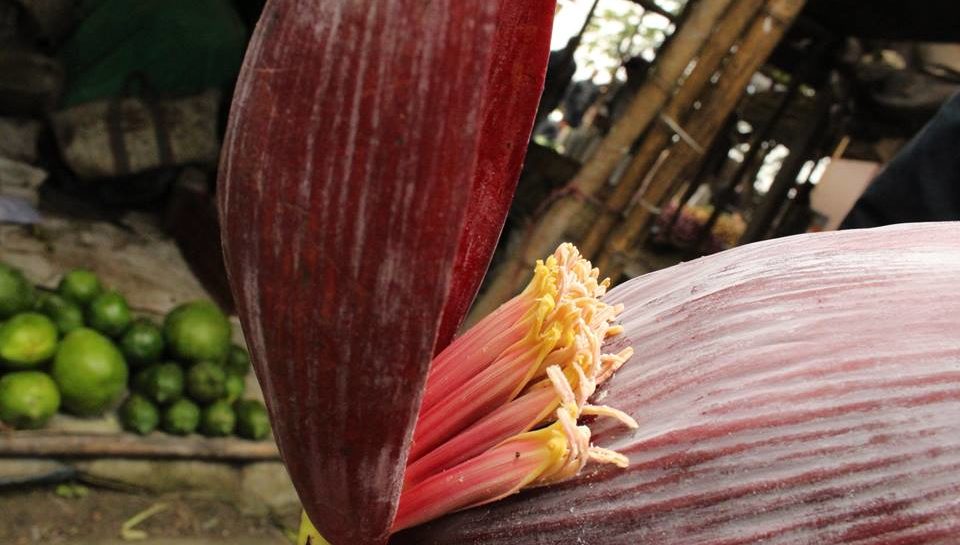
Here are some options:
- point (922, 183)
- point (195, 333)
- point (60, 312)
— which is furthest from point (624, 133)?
point (60, 312)

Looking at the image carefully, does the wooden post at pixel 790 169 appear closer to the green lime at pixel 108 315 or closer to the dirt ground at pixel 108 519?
the dirt ground at pixel 108 519

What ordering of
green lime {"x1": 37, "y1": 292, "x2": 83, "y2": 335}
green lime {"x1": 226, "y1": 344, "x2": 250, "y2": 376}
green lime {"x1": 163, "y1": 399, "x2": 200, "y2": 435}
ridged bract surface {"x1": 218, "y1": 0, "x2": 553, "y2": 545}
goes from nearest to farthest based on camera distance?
1. ridged bract surface {"x1": 218, "y1": 0, "x2": 553, "y2": 545}
2. green lime {"x1": 37, "y1": 292, "x2": 83, "y2": 335}
3. green lime {"x1": 163, "y1": 399, "x2": 200, "y2": 435}
4. green lime {"x1": 226, "y1": 344, "x2": 250, "y2": 376}

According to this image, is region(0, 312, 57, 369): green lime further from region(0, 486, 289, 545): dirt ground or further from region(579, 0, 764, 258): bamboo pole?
region(579, 0, 764, 258): bamboo pole

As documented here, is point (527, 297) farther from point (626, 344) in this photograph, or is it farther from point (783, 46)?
point (783, 46)

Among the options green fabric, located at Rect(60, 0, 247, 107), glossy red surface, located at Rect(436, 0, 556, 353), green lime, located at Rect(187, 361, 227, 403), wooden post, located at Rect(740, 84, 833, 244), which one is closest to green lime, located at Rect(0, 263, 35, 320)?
green lime, located at Rect(187, 361, 227, 403)

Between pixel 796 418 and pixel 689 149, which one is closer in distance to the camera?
pixel 796 418

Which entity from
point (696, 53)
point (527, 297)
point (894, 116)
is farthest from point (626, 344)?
point (894, 116)

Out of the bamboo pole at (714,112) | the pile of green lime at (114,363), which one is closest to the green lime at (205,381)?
the pile of green lime at (114,363)

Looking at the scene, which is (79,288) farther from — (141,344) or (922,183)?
(922,183)
